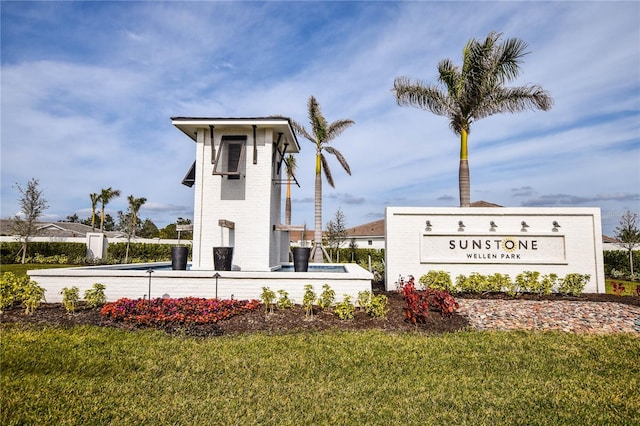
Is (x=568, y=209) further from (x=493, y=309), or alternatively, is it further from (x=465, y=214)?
(x=493, y=309)

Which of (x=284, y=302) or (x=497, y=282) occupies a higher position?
(x=497, y=282)

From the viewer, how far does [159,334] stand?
21.1 feet

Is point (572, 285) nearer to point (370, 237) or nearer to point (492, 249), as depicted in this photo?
point (492, 249)

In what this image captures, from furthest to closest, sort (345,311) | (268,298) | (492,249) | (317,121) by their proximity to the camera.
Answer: (317,121) → (492,249) → (268,298) → (345,311)

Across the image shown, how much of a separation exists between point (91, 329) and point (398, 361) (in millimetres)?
5360

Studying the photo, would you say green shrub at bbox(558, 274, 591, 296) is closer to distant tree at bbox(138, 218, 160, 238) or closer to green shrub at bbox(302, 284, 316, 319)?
green shrub at bbox(302, 284, 316, 319)

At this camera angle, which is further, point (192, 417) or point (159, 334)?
point (159, 334)

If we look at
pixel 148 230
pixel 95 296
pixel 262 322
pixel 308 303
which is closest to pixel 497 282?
pixel 308 303

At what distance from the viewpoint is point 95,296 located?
8078 millimetres

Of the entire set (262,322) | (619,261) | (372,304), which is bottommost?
(262,322)

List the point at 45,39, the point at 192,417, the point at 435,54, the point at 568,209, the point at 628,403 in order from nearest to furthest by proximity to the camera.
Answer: the point at 192,417, the point at 628,403, the point at 45,39, the point at 568,209, the point at 435,54

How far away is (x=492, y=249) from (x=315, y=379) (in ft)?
30.9

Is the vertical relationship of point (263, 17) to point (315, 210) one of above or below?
above

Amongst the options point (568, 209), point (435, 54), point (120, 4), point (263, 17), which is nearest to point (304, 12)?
point (263, 17)
